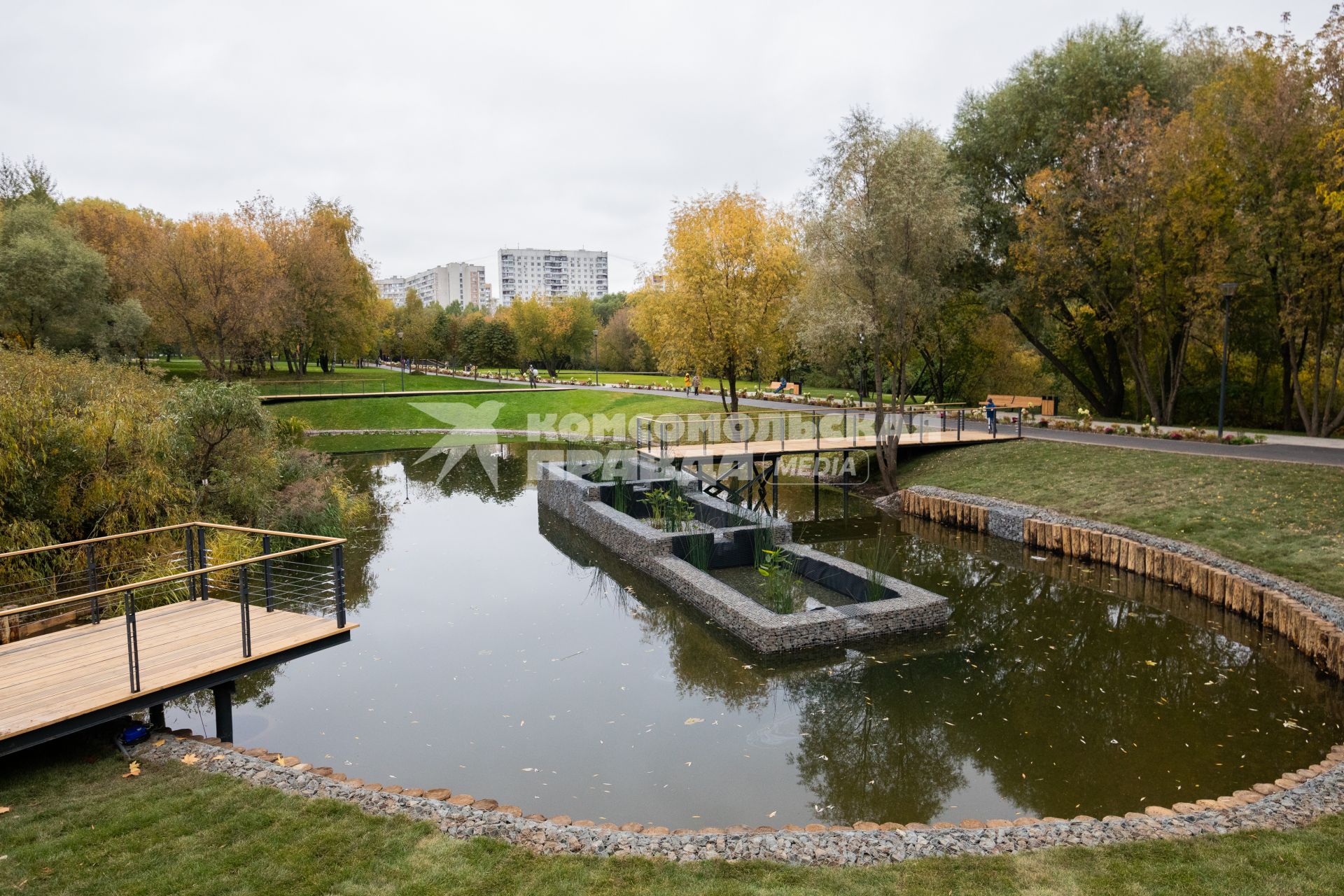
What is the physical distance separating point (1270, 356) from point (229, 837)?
29320 mm

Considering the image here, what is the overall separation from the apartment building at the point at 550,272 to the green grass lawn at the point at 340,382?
365 feet

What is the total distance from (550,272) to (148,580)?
169 m

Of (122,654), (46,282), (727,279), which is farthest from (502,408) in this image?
(122,654)

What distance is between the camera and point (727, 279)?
24906 millimetres

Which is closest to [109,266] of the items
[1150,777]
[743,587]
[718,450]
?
[718,450]

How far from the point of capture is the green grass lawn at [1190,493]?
38.1 ft

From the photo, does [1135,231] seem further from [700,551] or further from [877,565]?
[700,551]

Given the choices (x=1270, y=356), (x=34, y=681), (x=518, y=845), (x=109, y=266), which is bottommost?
(x=518, y=845)

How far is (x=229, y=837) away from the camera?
4973 mm

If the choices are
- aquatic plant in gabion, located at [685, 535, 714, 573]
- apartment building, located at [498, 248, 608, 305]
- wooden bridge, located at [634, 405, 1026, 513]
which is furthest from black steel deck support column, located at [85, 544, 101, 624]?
apartment building, located at [498, 248, 608, 305]

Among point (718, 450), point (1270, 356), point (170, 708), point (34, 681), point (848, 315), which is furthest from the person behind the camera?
point (1270, 356)

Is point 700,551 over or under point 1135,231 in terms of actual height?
under

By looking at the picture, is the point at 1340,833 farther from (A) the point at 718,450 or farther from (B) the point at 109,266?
(B) the point at 109,266

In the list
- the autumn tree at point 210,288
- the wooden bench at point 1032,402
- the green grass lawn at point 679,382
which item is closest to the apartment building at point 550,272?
the green grass lawn at point 679,382
